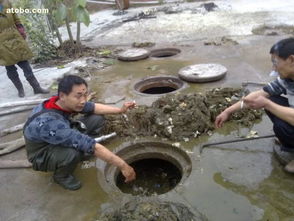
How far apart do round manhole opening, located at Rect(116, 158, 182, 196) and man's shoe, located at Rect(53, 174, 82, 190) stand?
87 cm

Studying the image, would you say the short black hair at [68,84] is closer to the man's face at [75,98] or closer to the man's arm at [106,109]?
the man's face at [75,98]

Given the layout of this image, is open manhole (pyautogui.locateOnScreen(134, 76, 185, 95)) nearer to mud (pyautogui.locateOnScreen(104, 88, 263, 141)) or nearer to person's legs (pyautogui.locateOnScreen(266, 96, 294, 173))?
mud (pyautogui.locateOnScreen(104, 88, 263, 141))

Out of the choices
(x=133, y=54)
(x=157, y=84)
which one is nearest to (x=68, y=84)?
(x=157, y=84)

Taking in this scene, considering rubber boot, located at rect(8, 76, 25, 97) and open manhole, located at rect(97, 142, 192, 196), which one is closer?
open manhole, located at rect(97, 142, 192, 196)

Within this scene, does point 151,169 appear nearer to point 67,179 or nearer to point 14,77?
point 67,179

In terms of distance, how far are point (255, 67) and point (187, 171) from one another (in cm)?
319

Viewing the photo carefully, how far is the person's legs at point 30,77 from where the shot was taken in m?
5.51

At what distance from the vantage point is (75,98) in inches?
117

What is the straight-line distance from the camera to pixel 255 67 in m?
5.65

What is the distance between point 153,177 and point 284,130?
2047mm

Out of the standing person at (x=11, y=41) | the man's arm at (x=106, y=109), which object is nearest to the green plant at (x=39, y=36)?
the standing person at (x=11, y=41)

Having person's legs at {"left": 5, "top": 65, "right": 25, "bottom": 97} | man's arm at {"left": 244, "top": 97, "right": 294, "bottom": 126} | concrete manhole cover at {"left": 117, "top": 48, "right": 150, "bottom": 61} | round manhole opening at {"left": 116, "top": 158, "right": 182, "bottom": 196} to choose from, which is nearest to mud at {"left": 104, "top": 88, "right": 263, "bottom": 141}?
round manhole opening at {"left": 116, "top": 158, "right": 182, "bottom": 196}

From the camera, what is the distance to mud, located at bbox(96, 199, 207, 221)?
251 centimetres

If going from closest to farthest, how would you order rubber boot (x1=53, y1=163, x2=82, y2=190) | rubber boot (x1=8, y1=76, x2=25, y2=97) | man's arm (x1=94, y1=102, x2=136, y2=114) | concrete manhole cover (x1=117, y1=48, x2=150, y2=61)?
rubber boot (x1=53, y1=163, x2=82, y2=190) → man's arm (x1=94, y1=102, x2=136, y2=114) → rubber boot (x1=8, y1=76, x2=25, y2=97) → concrete manhole cover (x1=117, y1=48, x2=150, y2=61)
